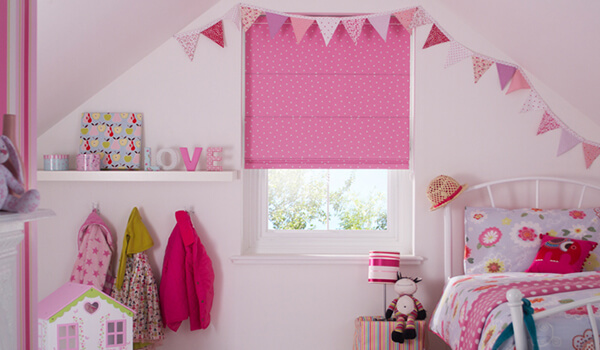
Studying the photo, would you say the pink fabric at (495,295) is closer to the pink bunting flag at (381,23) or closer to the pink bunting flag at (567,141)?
the pink bunting flag at (567,141)

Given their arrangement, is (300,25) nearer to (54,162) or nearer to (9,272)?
(54,162)

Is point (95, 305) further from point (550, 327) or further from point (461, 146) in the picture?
point (461, 146)

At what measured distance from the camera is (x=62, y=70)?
2.47m

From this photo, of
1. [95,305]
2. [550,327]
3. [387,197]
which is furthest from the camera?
[387,197]

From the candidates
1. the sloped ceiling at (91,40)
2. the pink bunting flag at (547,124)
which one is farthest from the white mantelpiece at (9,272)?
the pink bunting flag at (547,124)

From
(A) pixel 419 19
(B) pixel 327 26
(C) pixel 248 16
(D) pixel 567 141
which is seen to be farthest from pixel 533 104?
(C) pixel 248 16

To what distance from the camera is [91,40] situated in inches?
94.7

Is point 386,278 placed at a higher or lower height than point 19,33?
lower

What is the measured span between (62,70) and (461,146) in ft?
6.53

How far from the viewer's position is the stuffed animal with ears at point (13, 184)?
1.11m

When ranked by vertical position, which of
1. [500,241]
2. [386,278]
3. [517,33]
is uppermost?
[517,33]

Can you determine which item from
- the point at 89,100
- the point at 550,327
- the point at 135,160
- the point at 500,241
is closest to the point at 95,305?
the point at 135,160

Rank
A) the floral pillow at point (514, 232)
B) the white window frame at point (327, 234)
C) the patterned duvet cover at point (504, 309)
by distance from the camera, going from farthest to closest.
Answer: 1. the white window frame at point (327, 234)
2. the floral pillow at point (514, 232)
3. the patterned duvet cover at point (504, 309)

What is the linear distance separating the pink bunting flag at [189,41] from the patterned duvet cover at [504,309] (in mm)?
1748
